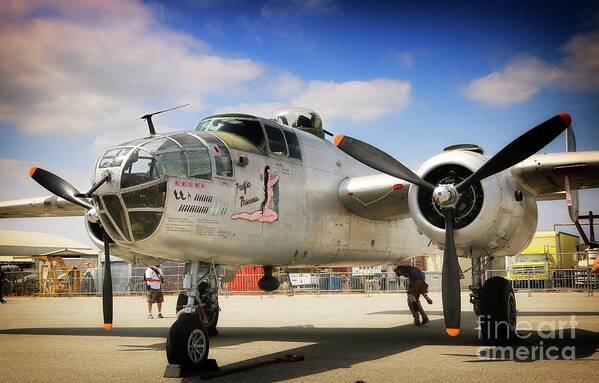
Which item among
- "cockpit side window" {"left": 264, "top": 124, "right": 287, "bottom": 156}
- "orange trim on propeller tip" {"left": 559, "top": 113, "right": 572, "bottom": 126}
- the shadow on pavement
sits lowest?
the shadow on pavement

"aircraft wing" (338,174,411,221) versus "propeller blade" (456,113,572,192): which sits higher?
"propeller blade" (456,113,572,192)

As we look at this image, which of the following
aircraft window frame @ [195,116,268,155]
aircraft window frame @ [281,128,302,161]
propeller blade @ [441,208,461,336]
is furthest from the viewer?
aircraft window frame @ [281,128,302,161]

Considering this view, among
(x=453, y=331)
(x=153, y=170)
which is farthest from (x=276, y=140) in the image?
(x=453, y=331)

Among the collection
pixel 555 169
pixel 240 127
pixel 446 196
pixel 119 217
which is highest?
pixel 240 127

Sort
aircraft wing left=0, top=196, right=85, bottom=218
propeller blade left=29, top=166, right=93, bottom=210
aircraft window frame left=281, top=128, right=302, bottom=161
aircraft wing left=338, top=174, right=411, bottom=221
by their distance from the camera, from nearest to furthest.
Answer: aircraft window frame left=281, top=128, right=302, bottom=161 → aircraft wing left=338, top=174, right=411, bottom=221 → propeller blade left=29, top=166, right=93, bottom=210 → aircraft wing left=0, top=196, right=85, bottom=218

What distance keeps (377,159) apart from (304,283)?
30324 millimetres

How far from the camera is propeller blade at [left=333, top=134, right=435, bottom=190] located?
1082cm

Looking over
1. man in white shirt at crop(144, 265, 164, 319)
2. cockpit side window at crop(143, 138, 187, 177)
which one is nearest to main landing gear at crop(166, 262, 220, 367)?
cockpit side window at crop(143, 138, 187, 177)

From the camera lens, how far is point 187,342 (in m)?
8.61

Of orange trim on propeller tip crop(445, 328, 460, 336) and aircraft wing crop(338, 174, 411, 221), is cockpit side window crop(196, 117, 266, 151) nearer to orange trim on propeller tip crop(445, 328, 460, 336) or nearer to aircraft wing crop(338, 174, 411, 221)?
aircraft wing crop(338, 174, 411, 221)

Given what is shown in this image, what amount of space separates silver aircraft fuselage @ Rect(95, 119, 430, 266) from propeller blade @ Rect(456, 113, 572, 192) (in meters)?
2.07

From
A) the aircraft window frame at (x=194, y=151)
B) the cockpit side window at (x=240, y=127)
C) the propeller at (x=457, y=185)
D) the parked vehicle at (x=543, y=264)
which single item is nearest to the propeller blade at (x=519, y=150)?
the propeller at (x=457, y=185)

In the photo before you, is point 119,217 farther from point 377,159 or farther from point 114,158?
point 377,159

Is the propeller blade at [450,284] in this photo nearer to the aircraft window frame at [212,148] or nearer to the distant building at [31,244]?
the aircraft window frame at [212,148]
